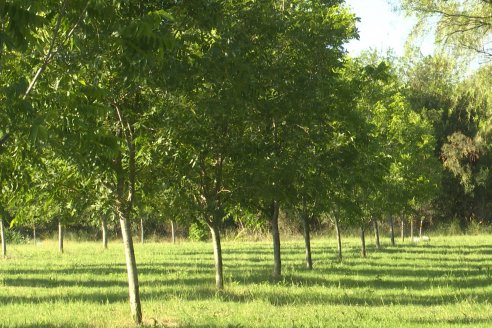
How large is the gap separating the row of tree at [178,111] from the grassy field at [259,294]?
1.34 m

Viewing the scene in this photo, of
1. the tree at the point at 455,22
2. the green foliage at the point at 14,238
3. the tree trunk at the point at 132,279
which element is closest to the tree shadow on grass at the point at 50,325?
the tree trunk at the point at 132,279

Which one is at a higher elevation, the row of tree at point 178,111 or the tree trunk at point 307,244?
the row of tree at point 178,111

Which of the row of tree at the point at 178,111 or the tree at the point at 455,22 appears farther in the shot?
the tree at the point at 455,22

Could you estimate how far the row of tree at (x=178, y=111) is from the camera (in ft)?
25.7

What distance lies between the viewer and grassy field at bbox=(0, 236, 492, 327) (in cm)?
1337

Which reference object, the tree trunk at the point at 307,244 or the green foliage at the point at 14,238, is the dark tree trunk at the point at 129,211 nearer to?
the tree trunk at the point at 307,244

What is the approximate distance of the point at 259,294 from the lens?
17281 millimetres

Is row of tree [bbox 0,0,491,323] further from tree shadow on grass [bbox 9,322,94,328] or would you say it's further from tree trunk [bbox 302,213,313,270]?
tree shadow on grass [bbox 9,322,94,328]

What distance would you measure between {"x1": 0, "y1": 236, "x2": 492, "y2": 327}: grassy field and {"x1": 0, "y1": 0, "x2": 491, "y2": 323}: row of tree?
134 centimetres

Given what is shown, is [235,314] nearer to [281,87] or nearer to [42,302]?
[42,302]

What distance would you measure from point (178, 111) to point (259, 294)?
5687 millimetres

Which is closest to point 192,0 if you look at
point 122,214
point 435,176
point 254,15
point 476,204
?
point 122,214

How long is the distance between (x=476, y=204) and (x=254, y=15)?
51.1 m

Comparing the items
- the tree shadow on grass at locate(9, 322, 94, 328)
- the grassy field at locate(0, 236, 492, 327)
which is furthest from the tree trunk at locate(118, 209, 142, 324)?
the tree shadow on grass at locate(9, 322, 94, 328)
